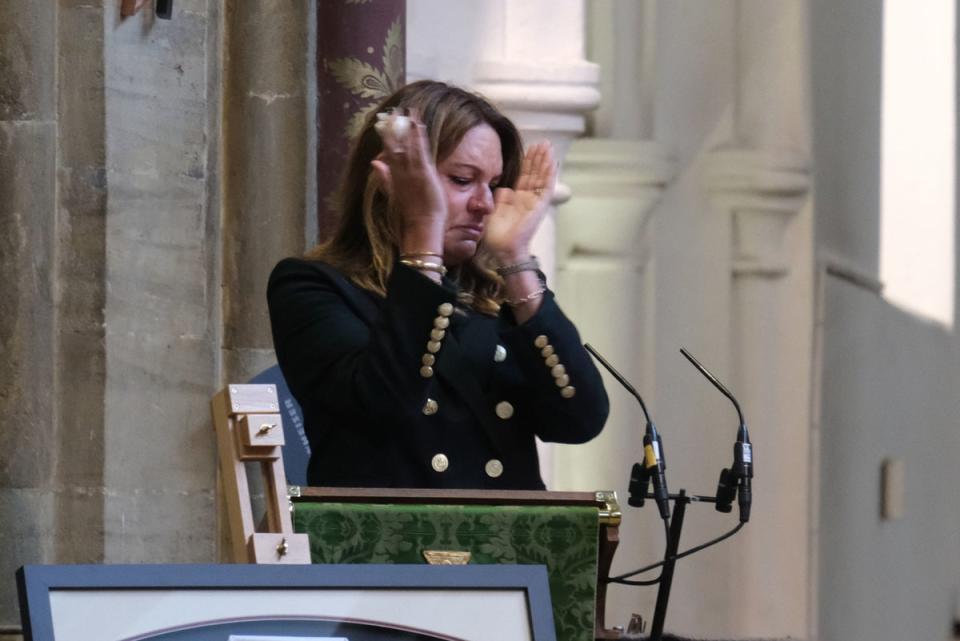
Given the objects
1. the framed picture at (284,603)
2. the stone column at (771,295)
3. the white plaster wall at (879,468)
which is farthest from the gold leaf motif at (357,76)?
the framed picture at (284,603)

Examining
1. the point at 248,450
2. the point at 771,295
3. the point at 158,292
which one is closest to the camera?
the point at 248,450

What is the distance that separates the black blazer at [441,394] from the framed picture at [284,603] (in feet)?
2.34

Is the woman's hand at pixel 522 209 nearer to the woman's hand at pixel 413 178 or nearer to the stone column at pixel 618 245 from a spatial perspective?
the woman's hand at pixel 413 178

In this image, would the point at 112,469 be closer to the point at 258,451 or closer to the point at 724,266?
the point at 258,451

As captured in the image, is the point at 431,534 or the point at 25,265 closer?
the point at 431,534

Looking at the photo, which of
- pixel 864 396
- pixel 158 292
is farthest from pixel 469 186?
pixel 864 396

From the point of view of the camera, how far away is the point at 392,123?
2615 mm

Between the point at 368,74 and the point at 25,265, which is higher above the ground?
the point at 368,74

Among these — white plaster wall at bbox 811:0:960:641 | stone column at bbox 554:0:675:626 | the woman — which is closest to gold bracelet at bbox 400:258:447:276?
the woman

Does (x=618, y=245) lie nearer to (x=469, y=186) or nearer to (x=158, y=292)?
(x=158, y=292)

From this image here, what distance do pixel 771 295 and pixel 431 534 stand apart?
3476 mm

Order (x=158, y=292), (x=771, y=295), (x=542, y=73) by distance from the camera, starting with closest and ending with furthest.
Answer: (x=158, y=292)
(x=542, y=73)
(x=771, y=295)

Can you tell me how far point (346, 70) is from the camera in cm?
426

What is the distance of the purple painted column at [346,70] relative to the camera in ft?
14.0
